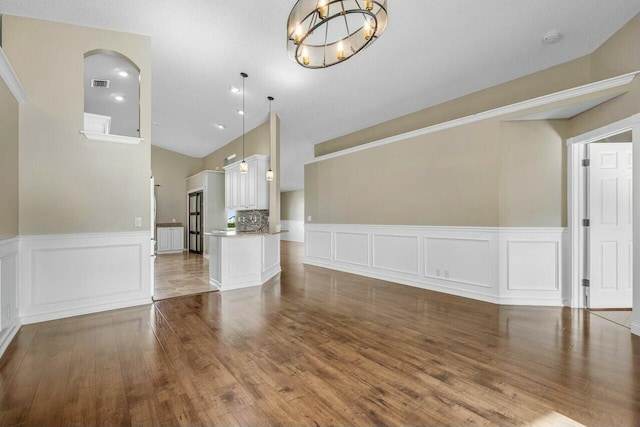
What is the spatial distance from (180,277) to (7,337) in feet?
9.74

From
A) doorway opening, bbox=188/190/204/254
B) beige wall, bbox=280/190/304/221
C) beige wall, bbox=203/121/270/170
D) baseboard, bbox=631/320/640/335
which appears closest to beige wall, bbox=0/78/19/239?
beige wall, bbox=203/121/270/170

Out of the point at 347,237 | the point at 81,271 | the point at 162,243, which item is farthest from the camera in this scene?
the point at 162,243

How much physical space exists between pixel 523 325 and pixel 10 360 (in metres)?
4.86

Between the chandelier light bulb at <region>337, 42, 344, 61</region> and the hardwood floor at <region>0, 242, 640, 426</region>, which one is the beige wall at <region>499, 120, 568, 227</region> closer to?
the hardwood floor at <region>0, 242, 640, 426</region>

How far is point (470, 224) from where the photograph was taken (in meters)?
4.36

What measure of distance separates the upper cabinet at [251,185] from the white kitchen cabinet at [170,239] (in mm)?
3204

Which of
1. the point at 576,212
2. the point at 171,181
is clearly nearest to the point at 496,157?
the point at 576,212

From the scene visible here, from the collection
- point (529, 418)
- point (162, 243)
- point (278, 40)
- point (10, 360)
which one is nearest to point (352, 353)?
point (529, 418)

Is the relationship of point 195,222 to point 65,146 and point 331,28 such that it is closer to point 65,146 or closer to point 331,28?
point 65,146

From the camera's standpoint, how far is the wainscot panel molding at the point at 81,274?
→ 3.28m

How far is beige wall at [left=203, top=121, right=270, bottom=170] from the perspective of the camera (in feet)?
21.5

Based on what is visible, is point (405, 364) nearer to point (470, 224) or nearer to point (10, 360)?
point (470, 224)

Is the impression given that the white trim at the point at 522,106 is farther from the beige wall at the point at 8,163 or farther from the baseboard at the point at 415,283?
the beige wall at the point at 8,163

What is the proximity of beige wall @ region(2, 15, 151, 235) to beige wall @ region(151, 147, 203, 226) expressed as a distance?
20.7ft
